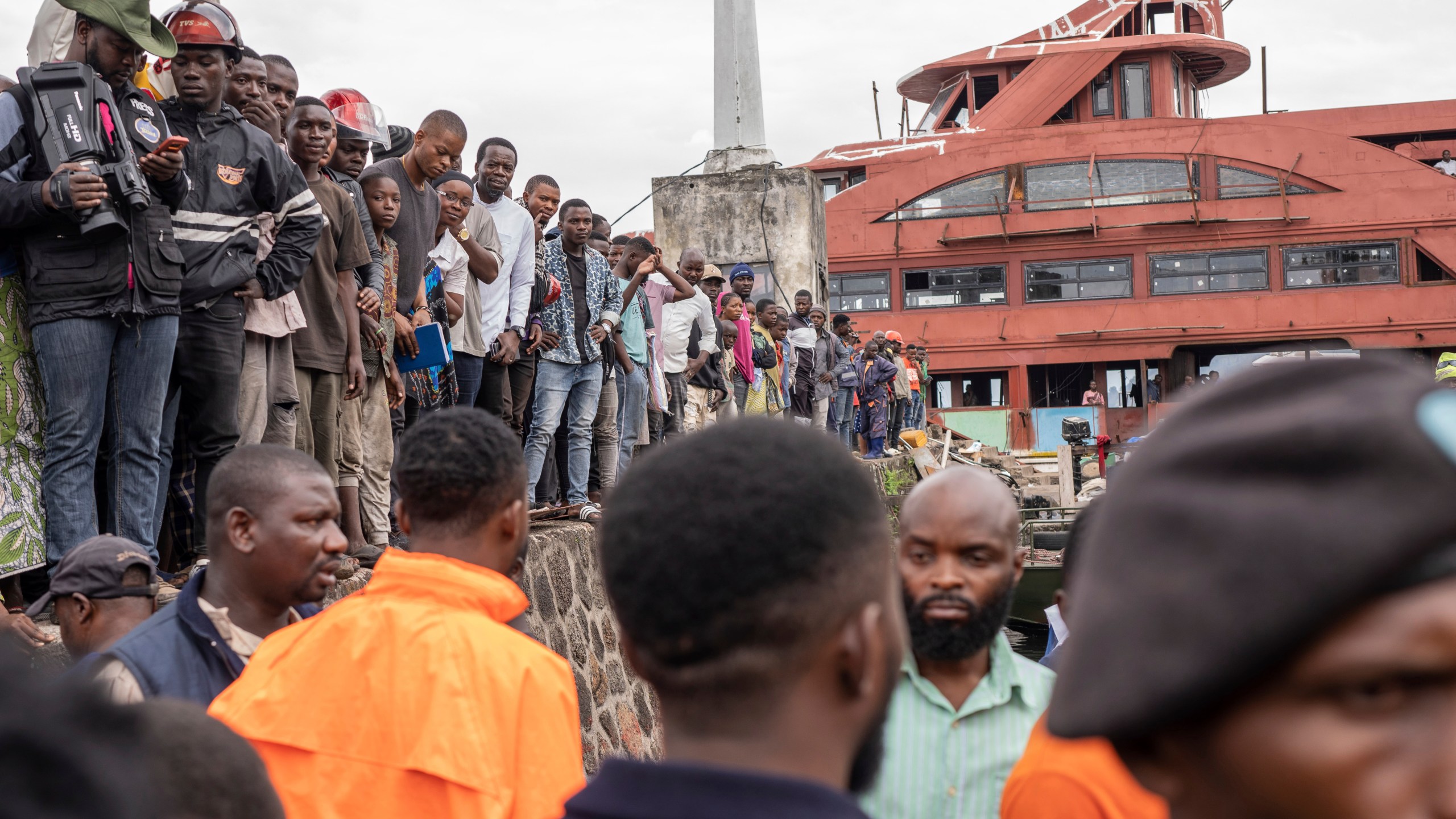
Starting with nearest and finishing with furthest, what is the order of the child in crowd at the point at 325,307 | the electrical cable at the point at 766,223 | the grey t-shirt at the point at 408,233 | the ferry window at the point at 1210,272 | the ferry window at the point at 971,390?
the child in crowd at the point at 325,307, the grey t-shirt at the point at 408,233, the electrical cable at the point at 766,223, the ferry window at the point at 1210,272, the ferry window at the point at 971,390

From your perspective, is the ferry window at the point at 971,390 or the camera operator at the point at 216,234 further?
the ferry window at the point at 971,390

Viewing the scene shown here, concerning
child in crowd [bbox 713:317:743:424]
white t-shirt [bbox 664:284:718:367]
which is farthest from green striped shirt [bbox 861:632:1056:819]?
child in crowd [bbox 713:317:743:424]

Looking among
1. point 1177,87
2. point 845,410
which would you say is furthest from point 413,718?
point 1177,87

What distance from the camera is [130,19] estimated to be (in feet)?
14.2

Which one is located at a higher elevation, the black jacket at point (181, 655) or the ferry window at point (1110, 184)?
the ferry window at point (1110, 184)

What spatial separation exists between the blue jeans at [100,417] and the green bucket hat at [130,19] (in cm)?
94

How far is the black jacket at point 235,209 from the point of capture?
4684mm

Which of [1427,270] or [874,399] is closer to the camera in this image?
[874,399]

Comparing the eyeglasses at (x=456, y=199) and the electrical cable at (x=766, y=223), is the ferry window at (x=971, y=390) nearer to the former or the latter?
the electrical cable at (x=766, y=223)

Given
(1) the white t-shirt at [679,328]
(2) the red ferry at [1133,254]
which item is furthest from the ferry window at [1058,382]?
(1) the white t-shirt at [679,328]

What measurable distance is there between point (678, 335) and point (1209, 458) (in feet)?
28.3

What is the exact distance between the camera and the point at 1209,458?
3.08ft

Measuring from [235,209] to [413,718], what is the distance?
3254 millimetres

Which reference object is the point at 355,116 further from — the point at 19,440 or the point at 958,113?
the point at 958,113
